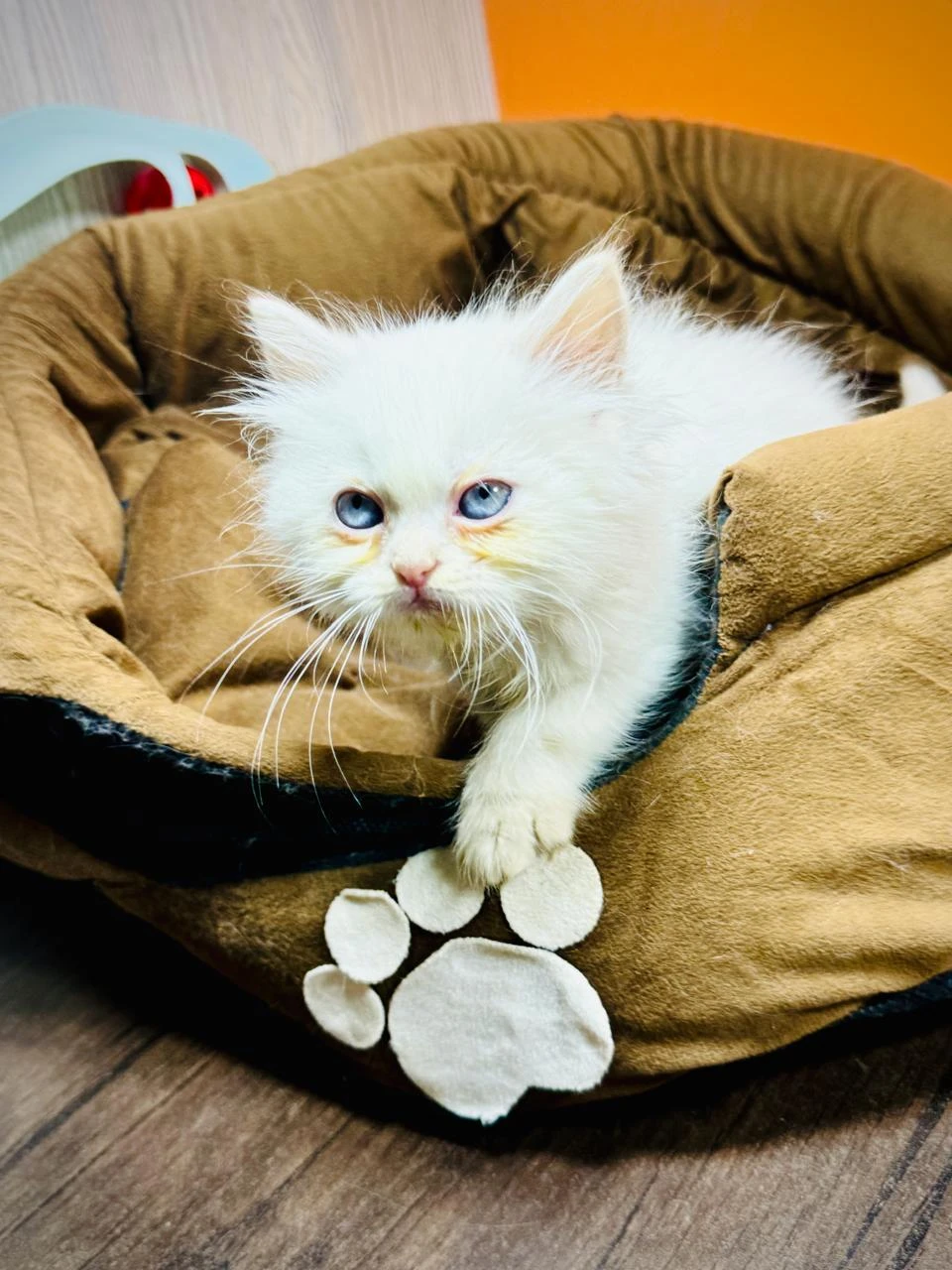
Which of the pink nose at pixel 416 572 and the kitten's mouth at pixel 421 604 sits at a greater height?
the pink nose at pixel 416 572

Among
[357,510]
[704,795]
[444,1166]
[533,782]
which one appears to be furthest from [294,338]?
[444,1166]

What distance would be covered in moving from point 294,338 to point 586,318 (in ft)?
0.94

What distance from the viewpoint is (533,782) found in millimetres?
898

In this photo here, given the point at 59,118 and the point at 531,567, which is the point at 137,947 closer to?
the point at 531,567

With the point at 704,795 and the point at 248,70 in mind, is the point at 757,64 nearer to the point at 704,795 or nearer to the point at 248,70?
the point at 248,70

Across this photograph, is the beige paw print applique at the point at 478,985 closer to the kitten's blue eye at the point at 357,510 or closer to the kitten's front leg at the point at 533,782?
the kitten's front leg at the point at 533,782

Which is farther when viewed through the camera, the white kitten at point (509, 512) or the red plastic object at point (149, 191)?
the red plastic object at point (149, 191)

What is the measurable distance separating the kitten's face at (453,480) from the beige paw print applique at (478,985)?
0.76 ft

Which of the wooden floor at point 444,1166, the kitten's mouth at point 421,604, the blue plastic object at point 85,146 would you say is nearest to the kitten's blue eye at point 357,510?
the kitten's mouth at point 421,604

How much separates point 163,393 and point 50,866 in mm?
872

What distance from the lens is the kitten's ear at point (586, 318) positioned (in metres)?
0.85

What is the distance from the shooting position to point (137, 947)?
1239mm

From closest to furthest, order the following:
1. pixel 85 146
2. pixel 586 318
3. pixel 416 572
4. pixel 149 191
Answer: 1. pixel 416 572
2. pixel 586 318
3. pixel 85 146
4. pixel 149 191

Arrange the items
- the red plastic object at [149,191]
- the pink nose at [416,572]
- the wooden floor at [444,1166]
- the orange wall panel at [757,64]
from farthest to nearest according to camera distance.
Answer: the red plastic object at [149,191] → the orange wall panel at [757,64] → the wooden floor at [444,1166] → the pink nose at [416,572]
